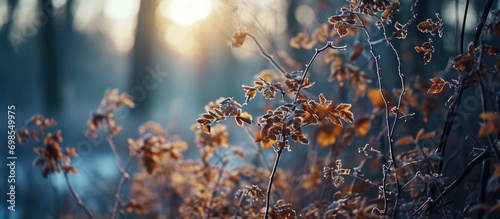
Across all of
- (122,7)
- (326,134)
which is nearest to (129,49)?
(122,7)

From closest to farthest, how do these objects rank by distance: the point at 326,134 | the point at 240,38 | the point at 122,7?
1. the point at 240,38
2. the point at 326,134
3. the point at 122,7

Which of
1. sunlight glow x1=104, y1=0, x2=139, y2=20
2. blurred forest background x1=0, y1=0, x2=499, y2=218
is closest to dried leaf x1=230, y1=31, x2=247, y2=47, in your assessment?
blurred forest background x1=0, y1=0, x2=499, y2=218

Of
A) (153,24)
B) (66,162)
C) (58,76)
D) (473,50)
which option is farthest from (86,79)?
(473,50)

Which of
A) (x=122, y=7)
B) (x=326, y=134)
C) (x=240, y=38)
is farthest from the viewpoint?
(x=122, y=7)

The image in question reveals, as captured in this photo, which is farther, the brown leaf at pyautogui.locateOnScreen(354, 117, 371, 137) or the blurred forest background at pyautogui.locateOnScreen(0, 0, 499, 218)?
the blurred forest background at pyautogui.locateOnScreen(0, 0, 499, 218)

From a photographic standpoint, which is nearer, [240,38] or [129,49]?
[240,38]

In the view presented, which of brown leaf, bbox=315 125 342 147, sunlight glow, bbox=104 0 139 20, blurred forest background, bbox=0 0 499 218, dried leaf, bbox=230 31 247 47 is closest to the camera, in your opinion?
dried leaf, bbox=230 31 247 47

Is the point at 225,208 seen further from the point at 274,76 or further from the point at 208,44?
the point at 208,44

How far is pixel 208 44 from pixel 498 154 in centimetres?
2241

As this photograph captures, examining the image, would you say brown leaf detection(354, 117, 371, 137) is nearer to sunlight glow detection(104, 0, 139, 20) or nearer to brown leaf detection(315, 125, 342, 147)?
brown leaf detection(315, 125, 342, 147)

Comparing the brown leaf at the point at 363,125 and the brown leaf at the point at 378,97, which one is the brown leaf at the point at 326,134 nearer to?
the brown leaf at the point at 363,125

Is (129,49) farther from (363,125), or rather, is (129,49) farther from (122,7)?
(363,125)

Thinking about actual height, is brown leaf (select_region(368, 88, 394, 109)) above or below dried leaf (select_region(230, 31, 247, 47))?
below

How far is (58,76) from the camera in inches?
397
